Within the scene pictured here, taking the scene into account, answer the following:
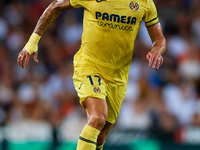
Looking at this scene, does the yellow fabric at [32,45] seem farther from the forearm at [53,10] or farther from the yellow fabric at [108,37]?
the yellow fabric at [108,37]

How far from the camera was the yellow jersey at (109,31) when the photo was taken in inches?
206

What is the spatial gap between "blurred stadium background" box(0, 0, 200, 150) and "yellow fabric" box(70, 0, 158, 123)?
294 centimetres

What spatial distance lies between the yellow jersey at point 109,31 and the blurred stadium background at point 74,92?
10.0 feet

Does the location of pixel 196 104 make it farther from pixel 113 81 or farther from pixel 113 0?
pixel 113 0

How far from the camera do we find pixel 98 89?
17.0 ft

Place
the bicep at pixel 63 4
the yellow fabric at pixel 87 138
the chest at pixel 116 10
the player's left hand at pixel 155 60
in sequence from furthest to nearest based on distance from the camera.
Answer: the bicep at pixel 63 4 → the chest at pixel 116 10 → the player's left hand at pixel 155 60 → the yellow fabric at pixel 87 138

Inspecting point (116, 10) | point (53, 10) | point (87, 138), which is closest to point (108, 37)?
point (116, 10)

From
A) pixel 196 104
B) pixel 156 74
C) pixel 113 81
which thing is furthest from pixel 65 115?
pixel 113 81

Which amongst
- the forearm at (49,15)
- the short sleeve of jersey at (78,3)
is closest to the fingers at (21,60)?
the forearm at (49,15)

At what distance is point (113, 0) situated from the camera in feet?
17.1

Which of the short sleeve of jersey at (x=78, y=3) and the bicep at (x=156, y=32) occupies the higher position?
the short sleeve of jersey at (x=78, y=3)

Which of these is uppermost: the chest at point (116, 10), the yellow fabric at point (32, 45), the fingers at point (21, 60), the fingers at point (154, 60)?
the chest at point (116, 10)

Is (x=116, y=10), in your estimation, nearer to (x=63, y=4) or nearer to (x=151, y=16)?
(x=151, y=16)

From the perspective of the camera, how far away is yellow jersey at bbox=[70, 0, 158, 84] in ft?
17.2
